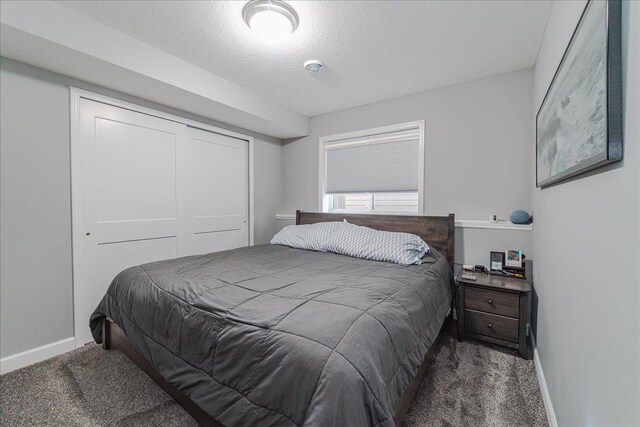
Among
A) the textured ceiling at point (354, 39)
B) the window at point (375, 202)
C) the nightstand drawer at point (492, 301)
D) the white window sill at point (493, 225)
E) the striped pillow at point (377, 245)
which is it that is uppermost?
the textured ceiling at point (354, 39)

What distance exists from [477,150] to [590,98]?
6.33 ft

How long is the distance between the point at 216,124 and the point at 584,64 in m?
3.26

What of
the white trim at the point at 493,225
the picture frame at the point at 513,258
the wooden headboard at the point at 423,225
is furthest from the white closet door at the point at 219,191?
the picture frame at the point at 513,258

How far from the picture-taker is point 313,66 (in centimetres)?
244

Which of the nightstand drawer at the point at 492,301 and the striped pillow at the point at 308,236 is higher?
the striped pillow at the point at 308,236

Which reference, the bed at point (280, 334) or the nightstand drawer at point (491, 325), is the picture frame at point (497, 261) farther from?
the bed at point (280, 334)

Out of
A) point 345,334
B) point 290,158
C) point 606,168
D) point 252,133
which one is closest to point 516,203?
point 606,168

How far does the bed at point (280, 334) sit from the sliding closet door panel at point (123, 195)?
1.66ft

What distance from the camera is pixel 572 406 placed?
113 centimetres

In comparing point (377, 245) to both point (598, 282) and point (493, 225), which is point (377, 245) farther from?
A: point (598, 282)

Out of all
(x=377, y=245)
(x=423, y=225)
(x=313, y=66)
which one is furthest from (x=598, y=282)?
(x=313, y=66)

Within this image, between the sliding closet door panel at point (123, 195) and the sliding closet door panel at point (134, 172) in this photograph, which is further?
the sliding closet door panel at point (134, 172)

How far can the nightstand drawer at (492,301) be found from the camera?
2.11 meters

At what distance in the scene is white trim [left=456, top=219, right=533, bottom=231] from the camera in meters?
2.47
